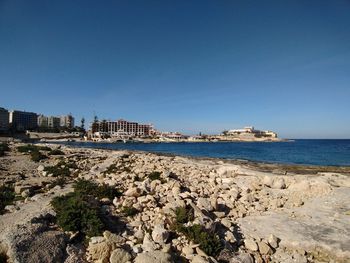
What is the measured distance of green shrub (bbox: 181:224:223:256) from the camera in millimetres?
9312

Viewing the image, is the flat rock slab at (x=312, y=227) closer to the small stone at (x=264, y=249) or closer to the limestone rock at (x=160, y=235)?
the small stone at (x=264, y=249)

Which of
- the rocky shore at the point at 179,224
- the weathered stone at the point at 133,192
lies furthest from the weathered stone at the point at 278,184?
the weathered stone at the point at 133,192

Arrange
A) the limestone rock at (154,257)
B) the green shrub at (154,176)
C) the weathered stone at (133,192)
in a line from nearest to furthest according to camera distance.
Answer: the limestone rock at (154,257) → the weathered stone at (133,192) → the green shrub at (154,176)

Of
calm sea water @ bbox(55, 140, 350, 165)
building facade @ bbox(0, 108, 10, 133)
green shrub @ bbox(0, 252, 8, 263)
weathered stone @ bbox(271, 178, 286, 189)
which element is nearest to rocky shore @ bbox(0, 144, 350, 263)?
green shrub @ bbox(0, 252, 8, 263)

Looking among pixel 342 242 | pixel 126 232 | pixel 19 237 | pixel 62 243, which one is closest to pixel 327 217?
pixel 342 242

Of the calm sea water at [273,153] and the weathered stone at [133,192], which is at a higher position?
the weathered stone at [133,192]

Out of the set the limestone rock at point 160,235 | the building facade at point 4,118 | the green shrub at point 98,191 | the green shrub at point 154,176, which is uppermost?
the building facade at point 4,118

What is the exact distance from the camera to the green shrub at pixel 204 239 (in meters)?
9.31

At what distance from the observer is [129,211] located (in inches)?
442

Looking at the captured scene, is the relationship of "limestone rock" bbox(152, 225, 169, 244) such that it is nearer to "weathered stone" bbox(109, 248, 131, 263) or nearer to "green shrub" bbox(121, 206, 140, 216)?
"weathered stone" bbox(109, 248, 131, 263)

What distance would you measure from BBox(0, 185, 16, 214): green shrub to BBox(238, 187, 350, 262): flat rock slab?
405 inches

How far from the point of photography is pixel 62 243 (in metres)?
8.48

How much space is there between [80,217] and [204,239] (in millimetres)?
4505

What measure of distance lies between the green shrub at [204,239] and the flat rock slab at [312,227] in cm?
245
